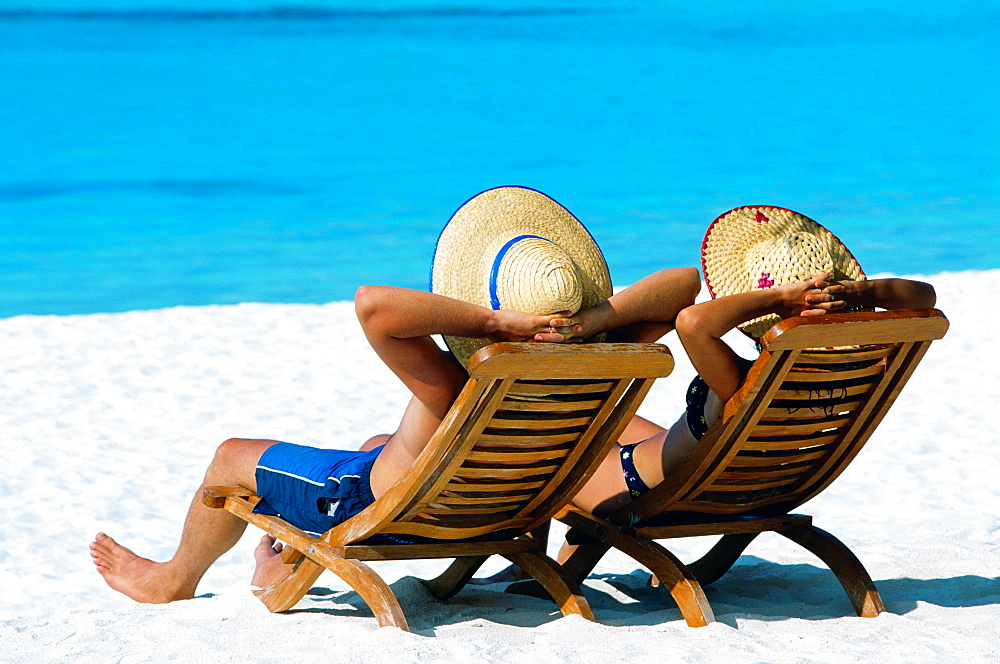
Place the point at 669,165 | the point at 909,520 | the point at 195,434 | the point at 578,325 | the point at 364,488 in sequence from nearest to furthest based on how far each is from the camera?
the point at 578,325, the point at 364,488, the point at 909,520, the point at 195,434, the point at 669,165

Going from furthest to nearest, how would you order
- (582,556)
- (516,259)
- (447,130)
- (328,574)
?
(447,130) → (328,574) → (582,556) → (516,259)

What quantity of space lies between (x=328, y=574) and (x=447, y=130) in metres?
22.1

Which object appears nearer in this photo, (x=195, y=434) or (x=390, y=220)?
(x=195, y=434)

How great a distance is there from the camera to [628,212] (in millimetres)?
20203

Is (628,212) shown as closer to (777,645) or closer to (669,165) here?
(669,165)

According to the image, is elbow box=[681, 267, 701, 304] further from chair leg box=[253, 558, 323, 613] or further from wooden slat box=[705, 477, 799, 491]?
chair leg box=[253, 558, 323, 613]

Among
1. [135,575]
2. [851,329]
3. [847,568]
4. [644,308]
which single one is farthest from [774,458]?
[135,575]

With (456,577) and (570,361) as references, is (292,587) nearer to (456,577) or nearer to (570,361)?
(456,577)

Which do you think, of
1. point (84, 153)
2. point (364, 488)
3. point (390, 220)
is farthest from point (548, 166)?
point (364, 488)

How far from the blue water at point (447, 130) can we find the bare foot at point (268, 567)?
12919mm

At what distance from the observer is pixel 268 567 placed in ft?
10.9

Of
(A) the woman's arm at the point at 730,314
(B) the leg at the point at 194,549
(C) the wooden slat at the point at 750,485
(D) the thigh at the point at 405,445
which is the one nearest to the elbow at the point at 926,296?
(A) the woman's arm at the point at 730,314

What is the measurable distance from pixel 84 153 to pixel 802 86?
15.9 meters

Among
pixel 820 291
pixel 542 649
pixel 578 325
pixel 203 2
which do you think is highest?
pixel 203 2
